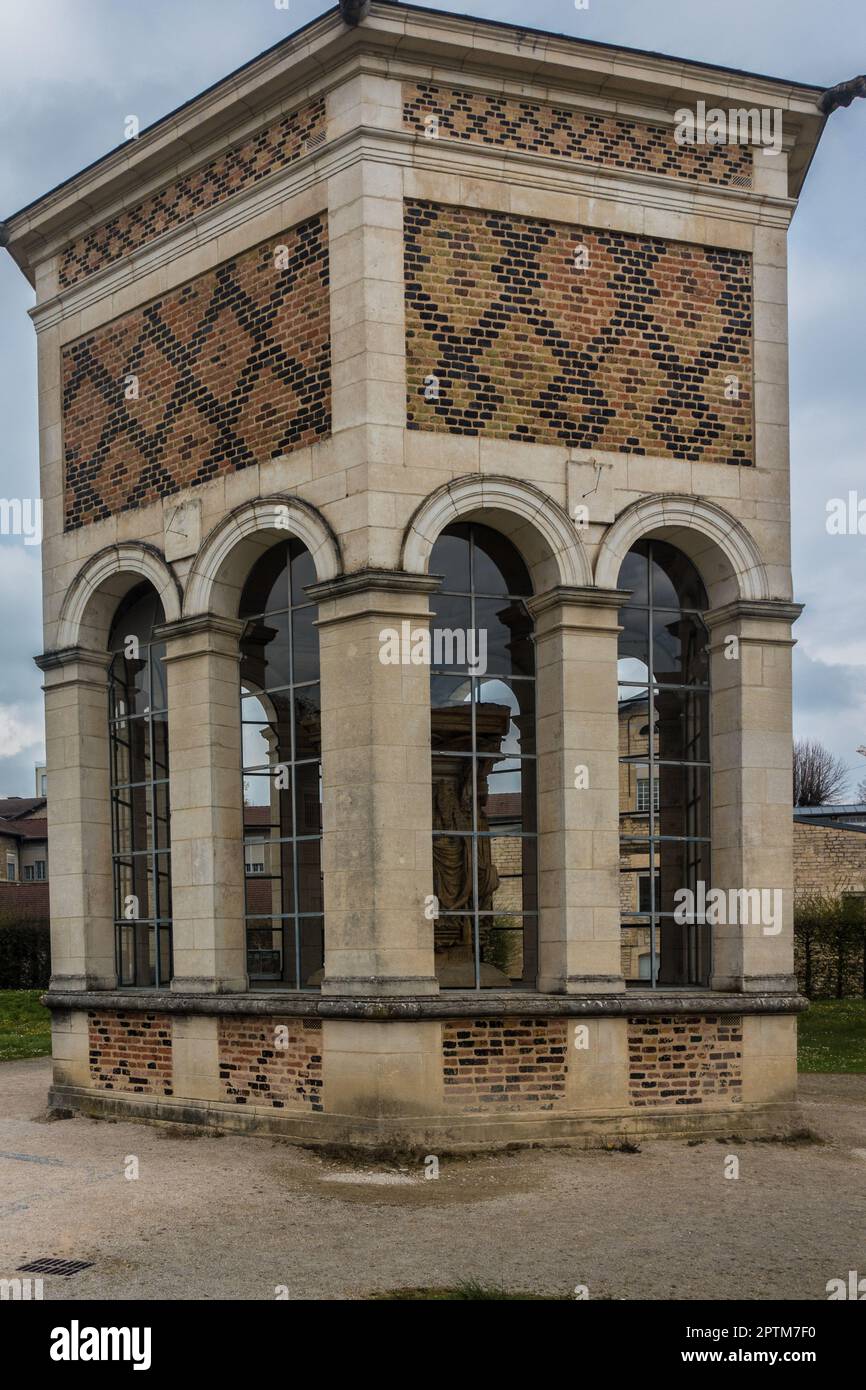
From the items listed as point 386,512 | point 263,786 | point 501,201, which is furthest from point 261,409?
point 263,786

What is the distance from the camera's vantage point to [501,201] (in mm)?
12695

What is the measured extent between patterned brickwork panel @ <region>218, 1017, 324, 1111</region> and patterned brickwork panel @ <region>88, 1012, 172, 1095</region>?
951mm

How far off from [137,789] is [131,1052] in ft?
10.2

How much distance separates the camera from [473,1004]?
38.6ft

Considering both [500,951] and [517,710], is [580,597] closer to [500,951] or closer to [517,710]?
[517,710]

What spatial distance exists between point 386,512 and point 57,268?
6166 mm

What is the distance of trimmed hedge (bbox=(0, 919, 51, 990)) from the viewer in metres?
35.8

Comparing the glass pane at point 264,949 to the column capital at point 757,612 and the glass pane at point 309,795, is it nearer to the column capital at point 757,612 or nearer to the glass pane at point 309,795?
the glass pane at point 309,795

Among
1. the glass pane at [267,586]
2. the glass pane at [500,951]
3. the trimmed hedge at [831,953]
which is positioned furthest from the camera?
the trimmed hedge at [831,953]

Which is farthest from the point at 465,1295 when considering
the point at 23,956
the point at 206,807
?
the point at 23,956

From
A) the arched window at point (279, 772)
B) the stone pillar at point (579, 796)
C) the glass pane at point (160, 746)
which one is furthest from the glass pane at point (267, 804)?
the stone pillar at point (579, 796)

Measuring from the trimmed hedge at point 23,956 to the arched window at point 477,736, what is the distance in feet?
81.1

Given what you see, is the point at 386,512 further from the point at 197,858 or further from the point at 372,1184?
the point at 372,1184

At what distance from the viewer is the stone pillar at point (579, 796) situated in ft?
40.2
